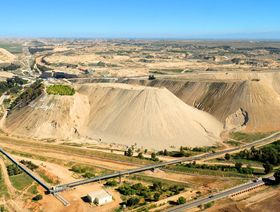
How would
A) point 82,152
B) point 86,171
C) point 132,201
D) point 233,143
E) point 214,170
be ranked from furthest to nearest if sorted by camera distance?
1. point 233,143
2. point 82,152
3. point 214,170
4. point 86,171
5. point 132,201

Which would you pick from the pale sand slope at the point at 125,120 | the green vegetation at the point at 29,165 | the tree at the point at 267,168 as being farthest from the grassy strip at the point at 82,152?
the tree at the point at 267,168

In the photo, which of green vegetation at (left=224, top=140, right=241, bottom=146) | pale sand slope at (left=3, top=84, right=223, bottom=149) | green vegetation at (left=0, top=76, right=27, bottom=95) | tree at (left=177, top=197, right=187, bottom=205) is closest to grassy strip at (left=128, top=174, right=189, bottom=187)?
tree at (left=177, top=197, right=187, bottom=205)

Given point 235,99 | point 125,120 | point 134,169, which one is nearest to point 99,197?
point 134,169

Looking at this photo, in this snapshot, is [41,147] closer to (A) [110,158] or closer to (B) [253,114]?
(A) [110,158]

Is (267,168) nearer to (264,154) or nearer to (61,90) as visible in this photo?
(264,154)

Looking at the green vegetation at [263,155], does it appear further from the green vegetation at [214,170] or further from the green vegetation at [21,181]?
the green vegetation at [21,181]

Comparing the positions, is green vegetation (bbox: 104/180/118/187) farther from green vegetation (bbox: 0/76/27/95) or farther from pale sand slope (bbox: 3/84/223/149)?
green vegetation (bbox: 0/76/27/95)
